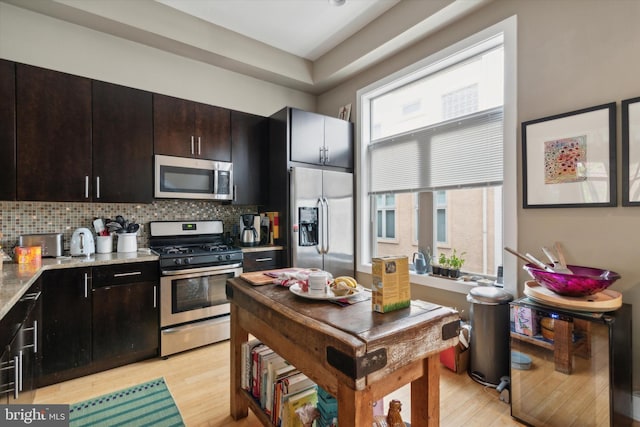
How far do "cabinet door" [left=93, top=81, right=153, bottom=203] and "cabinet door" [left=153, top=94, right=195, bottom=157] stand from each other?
0.06 m

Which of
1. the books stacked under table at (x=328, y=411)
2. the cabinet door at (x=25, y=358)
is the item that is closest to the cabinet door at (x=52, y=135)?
the cabinet door at (x=25, y=358)

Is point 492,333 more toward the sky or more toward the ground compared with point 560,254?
more toward the ground

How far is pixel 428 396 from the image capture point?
4.20 feet

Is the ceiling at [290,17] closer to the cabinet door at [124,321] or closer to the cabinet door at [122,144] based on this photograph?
the cabinet door at [122,144]

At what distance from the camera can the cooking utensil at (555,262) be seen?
1908mm

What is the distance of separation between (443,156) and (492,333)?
1590 mm

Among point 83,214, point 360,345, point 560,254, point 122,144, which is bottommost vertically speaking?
point 360,345

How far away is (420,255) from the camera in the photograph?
10.2ft

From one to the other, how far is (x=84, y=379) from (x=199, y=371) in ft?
2.84

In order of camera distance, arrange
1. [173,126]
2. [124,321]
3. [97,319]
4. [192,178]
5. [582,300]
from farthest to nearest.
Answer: [192,178], [173,126], [124,321], [97,319], [582,300]

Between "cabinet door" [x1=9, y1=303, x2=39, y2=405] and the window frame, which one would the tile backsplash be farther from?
the window frame

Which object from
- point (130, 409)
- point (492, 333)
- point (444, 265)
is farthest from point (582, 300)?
point (130, 409)

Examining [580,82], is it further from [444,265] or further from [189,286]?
[189,286]

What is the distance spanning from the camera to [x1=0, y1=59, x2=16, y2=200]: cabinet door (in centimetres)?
229
